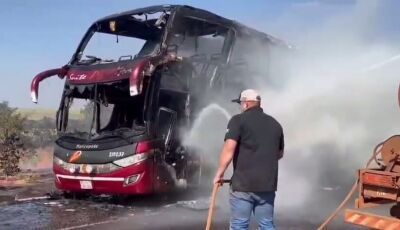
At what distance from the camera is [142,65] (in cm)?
889

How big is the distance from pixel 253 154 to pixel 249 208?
0.54 metres

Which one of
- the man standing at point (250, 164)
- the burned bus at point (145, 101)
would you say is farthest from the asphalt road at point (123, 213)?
the man standing at point (250, 164)

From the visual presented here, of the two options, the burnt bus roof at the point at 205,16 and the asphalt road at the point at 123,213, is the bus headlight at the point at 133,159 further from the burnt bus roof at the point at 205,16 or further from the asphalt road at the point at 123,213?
the burnt bus roof at the point at 205,16

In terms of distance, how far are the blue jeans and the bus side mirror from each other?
413cm

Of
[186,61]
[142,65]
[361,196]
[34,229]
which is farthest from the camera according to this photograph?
[186,61]

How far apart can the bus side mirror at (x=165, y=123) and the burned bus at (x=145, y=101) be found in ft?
0.06

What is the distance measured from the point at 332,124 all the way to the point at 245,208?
24.0 feet

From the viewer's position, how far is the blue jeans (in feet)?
17.6

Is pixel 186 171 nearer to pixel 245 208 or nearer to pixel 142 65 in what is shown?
pixel 142 65

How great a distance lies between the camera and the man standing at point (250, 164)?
5.32m

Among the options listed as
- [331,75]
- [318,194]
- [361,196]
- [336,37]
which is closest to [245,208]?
[361,196]

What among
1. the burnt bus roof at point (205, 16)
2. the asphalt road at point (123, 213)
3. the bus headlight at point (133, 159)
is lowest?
the asphalt road at point (123, 213)

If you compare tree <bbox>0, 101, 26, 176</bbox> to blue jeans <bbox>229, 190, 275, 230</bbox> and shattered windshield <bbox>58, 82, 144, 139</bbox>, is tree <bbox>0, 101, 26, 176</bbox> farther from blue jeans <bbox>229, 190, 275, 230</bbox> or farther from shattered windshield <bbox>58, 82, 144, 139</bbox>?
blue jeans <bbox>229, 190, 275, 230</bbox>

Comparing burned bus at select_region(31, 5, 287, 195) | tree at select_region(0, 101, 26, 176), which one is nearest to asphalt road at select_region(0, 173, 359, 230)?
burned bus at select_region(31, 5, 287, 195)
